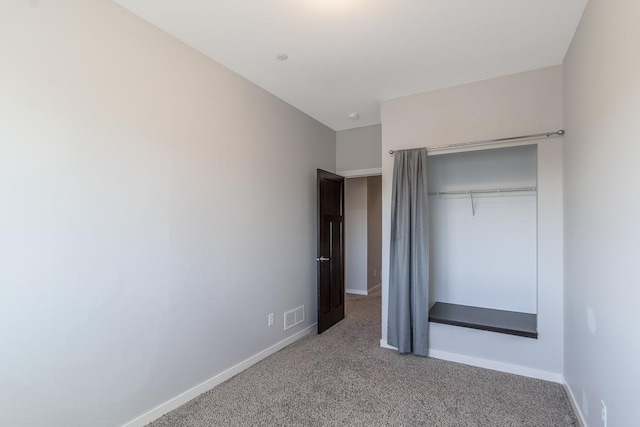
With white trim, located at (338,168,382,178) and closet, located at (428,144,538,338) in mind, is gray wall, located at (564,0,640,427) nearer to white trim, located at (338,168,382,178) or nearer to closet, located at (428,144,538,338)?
closet, located at (428,144,538,338)

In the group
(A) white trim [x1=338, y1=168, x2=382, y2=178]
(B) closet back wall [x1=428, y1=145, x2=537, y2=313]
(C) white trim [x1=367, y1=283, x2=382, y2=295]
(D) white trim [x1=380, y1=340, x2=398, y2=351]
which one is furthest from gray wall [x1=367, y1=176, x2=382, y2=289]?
(D) white trim [x1=380, y1=340, x2=398, y2=351]

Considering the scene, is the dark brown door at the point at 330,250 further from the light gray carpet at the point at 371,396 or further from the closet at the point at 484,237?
the closet at the point at 484,237

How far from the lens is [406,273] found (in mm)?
3264

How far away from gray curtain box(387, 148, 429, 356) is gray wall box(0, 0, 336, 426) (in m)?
1.40


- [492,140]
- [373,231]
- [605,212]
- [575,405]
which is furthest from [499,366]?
[373,231]

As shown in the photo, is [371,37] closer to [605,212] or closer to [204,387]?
[605,212]

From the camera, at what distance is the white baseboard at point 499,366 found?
2752 mm

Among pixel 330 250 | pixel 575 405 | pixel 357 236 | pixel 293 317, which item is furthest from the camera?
pixel 357 236

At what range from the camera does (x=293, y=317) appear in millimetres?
3744

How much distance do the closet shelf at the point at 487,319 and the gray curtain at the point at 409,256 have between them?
0.22 meters

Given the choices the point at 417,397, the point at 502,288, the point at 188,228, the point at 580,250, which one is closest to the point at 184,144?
the point at 188,228

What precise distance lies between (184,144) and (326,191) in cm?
202

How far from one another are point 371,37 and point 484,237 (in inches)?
94.1

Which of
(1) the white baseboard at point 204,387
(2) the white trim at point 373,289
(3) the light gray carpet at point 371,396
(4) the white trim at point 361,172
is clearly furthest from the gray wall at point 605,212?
(2) the white trim at point 373,289
